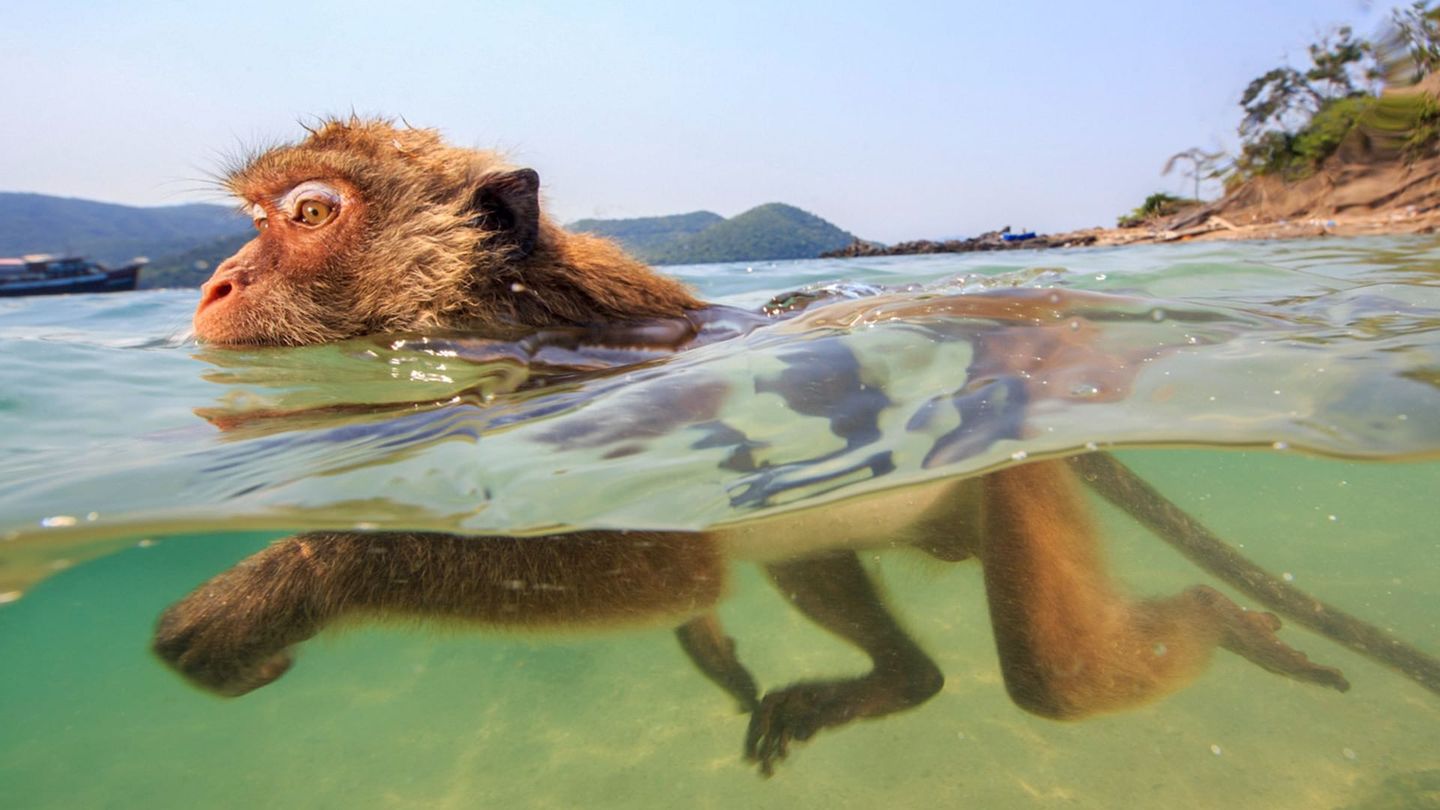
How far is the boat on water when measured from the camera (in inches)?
749

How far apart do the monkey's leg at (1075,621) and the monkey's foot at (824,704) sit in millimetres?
414

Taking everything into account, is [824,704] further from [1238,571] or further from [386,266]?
[386,266]

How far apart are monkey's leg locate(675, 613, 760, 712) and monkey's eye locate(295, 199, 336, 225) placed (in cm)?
270

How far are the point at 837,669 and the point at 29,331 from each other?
820 centimetres

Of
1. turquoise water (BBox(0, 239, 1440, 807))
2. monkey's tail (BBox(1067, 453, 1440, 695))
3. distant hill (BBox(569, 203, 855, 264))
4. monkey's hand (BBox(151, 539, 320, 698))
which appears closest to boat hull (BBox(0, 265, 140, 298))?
distant hill (BBox(569, 203, 855, 264))

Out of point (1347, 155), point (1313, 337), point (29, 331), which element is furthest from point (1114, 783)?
point (1347, 155)

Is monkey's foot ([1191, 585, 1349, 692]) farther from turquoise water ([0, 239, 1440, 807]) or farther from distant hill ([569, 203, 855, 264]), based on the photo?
distant hill ([569, 203, 855, 264])

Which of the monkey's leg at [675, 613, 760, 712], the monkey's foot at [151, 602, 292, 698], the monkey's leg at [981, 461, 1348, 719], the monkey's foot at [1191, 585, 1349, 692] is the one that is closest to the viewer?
the monkey's foot at [151, 602, 292, 698]

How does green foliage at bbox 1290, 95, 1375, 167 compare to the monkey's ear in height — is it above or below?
above

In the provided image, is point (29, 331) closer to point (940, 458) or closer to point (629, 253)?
point (629, 253)

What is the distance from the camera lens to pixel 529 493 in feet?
9.13

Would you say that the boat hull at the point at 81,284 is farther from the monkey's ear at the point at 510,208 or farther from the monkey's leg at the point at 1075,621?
the monkey's leg at the point at 1075,621

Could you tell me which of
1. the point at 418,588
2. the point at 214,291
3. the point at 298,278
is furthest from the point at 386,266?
the point at 418,588

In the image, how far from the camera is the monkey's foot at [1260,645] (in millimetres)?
3277
